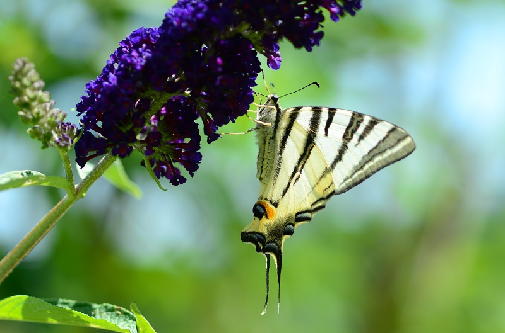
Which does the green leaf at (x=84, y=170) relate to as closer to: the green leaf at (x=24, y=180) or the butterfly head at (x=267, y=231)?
the green leaf at (x=24, y=180)

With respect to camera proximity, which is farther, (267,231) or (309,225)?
(309,225)

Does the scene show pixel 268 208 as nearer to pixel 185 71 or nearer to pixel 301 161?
pixel 301 161

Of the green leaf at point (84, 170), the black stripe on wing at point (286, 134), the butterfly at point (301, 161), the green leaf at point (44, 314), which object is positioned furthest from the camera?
the black stripe on wing at point (286, 134)

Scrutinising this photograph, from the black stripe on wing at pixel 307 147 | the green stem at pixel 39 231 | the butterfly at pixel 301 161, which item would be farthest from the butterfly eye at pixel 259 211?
A: the green stem at pixel 39 231

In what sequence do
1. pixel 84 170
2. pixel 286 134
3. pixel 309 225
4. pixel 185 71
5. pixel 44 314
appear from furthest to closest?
1. pixel 309 225
2. pixel 286 134
3. pixel 84 170
4. pixel 185 71
5. pixel 44 314

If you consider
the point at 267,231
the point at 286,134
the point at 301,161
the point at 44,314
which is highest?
the point at 286,134

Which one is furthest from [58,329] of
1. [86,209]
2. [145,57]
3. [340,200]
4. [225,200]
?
[340,200]

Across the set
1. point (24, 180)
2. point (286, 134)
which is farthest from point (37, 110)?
point (286, 134)
